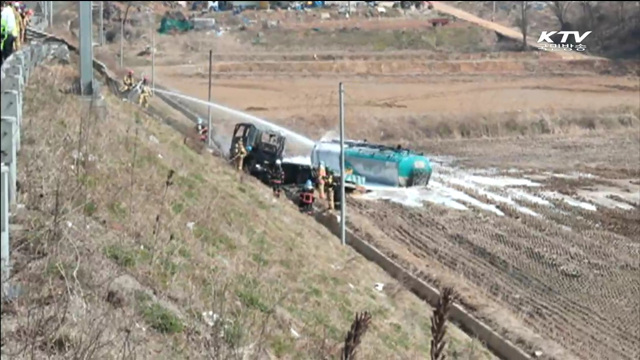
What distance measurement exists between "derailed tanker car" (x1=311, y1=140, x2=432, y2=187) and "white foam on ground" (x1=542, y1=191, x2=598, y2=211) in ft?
13.3

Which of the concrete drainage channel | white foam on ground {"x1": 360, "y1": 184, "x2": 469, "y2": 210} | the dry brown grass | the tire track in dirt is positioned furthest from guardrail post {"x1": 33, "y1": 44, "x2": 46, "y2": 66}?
white foam on ground {"x1": 360, "y1": 184, "x2": 469, "y2": 210}

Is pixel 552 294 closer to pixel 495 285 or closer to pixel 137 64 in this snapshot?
pixel 495 285

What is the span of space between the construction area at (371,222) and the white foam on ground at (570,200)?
0.22ft

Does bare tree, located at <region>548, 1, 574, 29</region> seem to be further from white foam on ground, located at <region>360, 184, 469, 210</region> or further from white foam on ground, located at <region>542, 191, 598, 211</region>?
white foam on ground, located at <region>360, 184, 469, 210</region>

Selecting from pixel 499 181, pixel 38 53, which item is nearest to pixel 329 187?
pixel 499 181

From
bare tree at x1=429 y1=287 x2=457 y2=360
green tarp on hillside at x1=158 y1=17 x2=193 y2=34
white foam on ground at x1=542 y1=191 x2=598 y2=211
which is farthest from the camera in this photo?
green tarp on hillside at x1=158 y1=17 x2=193 y2=34

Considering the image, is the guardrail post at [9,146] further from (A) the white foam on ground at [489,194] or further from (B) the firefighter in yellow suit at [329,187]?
(B) the firefighter in yellow suit at [329,187]

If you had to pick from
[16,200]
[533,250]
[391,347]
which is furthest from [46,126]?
[533,250]

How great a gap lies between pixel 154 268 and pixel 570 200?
13988mm

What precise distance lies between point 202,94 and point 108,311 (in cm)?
3688

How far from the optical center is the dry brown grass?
18.8 feet

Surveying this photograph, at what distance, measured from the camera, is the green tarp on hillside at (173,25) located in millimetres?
58219

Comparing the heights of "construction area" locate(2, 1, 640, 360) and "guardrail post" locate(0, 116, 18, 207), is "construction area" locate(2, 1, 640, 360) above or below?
below

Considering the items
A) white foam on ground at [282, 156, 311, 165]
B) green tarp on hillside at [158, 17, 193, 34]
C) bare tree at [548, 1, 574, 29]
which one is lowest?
white foam on ground at [282, 156, 311, 165]
